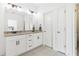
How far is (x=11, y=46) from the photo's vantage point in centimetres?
236

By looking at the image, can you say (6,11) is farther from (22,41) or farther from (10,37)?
(22,41)

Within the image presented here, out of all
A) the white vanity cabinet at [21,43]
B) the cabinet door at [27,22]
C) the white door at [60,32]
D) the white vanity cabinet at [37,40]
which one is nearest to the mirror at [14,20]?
the cabinet door at [27,22]

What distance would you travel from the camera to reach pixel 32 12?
2840 mm

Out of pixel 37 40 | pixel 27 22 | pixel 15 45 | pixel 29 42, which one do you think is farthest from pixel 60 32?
pixel 15 45

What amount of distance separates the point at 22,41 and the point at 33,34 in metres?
0.43

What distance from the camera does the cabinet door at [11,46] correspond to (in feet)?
7.41

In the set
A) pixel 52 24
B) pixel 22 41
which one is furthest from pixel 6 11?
pixel 52 24

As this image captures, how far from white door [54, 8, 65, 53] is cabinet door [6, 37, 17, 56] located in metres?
1.07

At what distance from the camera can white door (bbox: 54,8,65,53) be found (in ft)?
8.35

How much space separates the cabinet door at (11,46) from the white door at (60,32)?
3.50 feet

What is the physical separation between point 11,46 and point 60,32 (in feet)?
4.22

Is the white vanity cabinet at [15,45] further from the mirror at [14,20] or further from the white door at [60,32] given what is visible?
the white door at [60,32]

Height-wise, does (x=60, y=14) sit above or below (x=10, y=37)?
above

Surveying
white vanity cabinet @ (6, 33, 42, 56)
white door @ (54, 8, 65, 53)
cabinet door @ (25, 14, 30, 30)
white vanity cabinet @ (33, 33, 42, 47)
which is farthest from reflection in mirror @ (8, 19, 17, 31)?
white door @ (54, 8, 65, 53)
